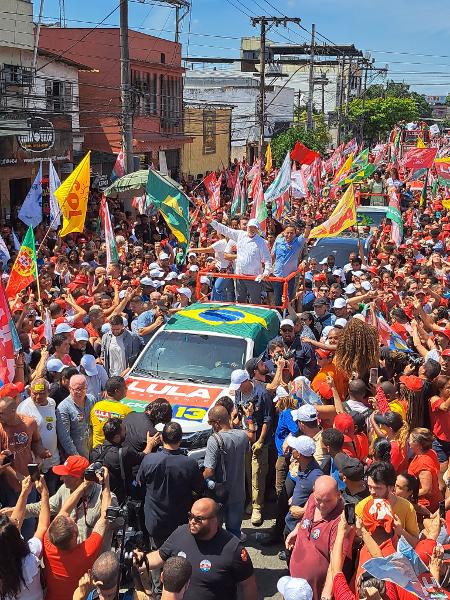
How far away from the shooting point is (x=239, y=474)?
626cm

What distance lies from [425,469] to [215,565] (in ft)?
6.65

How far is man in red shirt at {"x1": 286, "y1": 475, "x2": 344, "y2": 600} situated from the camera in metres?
4.79

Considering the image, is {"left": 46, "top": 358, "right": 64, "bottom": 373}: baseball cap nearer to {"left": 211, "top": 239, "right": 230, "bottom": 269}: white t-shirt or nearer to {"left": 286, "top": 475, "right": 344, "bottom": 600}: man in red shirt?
{"left": 286, "top": 475, "right": 344, "bottom": 600}: man in red shirt

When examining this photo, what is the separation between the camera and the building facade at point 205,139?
45.2 metres

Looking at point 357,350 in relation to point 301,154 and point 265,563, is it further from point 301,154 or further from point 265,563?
point 301,154

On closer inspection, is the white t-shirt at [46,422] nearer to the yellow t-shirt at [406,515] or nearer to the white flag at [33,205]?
the yellow t-shirt at [406,515]

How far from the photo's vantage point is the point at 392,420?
20.5 ft

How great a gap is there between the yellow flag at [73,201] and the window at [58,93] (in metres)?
14.5

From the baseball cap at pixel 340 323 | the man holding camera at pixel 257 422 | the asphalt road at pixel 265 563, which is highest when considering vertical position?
the baseball cap at pixel 340 323

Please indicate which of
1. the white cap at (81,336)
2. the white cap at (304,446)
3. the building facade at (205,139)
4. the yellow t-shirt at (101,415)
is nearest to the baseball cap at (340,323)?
the white cap at (81,336)

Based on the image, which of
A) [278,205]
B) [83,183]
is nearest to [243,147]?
[278,205]

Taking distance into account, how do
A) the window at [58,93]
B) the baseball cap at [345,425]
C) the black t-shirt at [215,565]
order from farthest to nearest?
1. the window at [58,93]
2. the baseball cap at [345,425]
3. the black t-shirt at [215,565]

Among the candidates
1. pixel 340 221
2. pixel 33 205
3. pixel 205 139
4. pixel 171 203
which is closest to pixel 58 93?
pixel 33 205

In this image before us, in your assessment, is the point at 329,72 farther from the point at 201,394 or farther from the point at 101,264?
the point at 201,394
